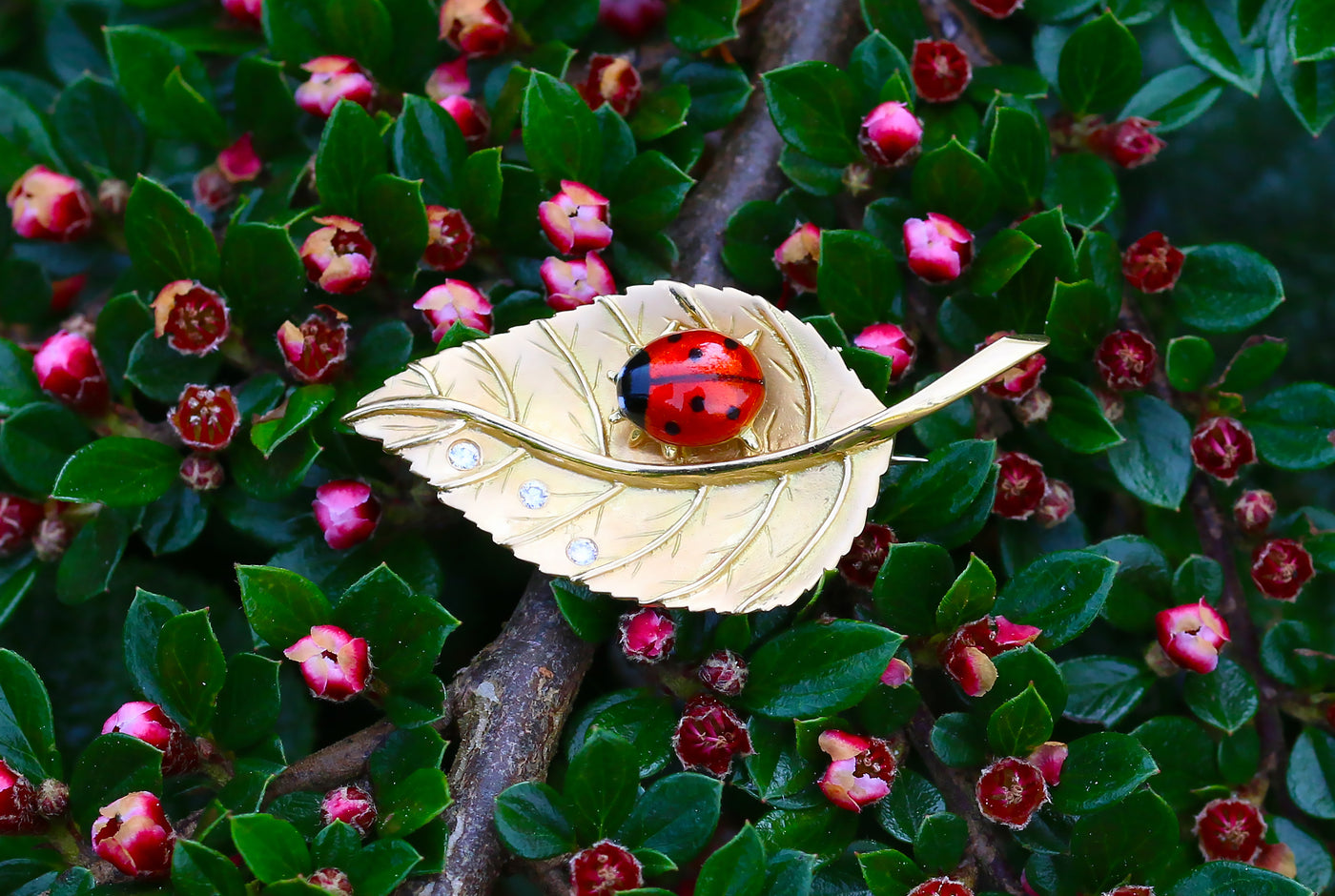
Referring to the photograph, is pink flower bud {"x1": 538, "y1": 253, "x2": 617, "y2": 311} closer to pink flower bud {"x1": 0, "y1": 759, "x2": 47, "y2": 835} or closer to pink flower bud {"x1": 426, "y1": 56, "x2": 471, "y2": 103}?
pink flower bud {"x1": 426, "y1": 56, "x2": 471, "y2": 103}

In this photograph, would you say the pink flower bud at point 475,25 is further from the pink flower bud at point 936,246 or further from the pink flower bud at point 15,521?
the pink flower bud at point 15,521

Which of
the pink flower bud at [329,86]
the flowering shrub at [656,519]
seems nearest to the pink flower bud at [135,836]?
the flowering shrub at [656,519]

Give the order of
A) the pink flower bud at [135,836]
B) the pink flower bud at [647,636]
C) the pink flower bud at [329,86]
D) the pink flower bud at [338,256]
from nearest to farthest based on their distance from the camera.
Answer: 1. the pink flower bud at [135,836]
2. the pink flower bud at [647,636]
3. the pink flower bud at [338,256]
4. the pink flower bud at [329,86]

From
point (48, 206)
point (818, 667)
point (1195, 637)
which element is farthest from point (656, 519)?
point (48, 206)

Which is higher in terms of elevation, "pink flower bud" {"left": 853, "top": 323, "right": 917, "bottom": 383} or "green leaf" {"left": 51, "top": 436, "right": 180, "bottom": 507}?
"pink flower bud" {"left": 853, "top": 323, "right": 917, "bottom": 383}

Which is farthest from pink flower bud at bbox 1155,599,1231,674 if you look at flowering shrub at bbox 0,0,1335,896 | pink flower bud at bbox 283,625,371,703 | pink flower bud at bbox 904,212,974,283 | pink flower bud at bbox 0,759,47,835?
pink flower bud at bbox 0,759,47,835

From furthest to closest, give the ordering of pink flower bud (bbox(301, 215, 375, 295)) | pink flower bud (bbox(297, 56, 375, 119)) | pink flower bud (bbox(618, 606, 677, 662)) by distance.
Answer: pink flower bud (bbox(297, 56, 375, 119))
pink flower bud (bbox(301, 215, 375, 295))
pink flower bud (bbox(618, 606, 677, 662))
